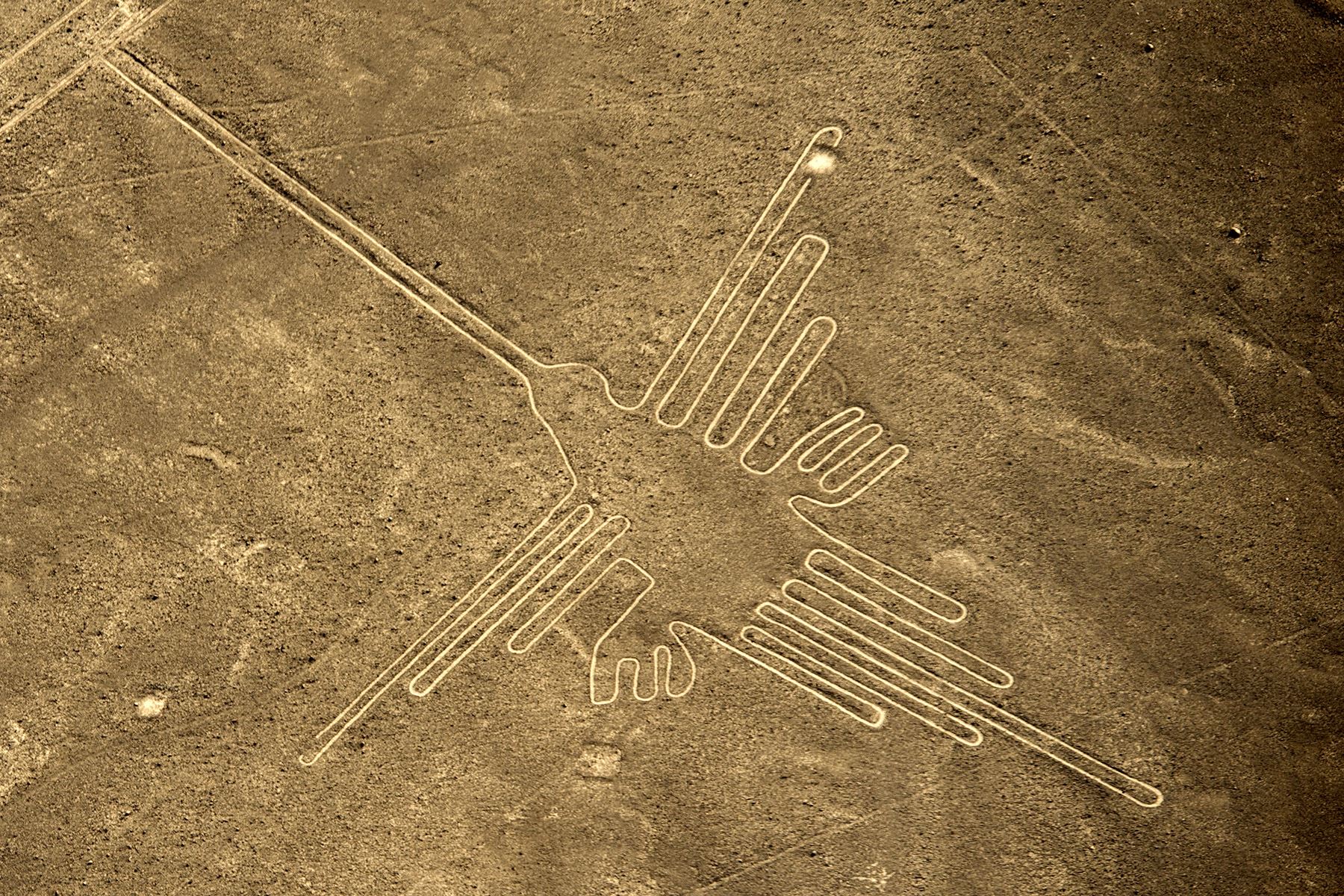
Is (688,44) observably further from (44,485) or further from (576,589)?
(44,485)

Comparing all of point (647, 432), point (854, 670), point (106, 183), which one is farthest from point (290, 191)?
→ point (854, 670)

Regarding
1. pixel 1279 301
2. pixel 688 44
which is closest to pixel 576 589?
pixel 688 44

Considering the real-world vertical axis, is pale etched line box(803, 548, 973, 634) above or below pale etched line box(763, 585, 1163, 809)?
above

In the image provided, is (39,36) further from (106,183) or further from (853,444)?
(853,444)

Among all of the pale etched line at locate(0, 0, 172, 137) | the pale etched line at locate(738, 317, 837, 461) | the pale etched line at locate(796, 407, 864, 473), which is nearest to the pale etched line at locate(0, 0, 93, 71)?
the pale etched line at locate(0, 0, 172, 137)

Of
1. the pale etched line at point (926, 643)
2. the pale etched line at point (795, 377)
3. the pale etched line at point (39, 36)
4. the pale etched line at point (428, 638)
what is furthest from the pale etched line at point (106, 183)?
the pale etched line at point (926, 643)

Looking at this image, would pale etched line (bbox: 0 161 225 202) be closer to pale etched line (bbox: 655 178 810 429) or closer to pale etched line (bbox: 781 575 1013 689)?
pale etched line (bbox: 655 178 810 429)
